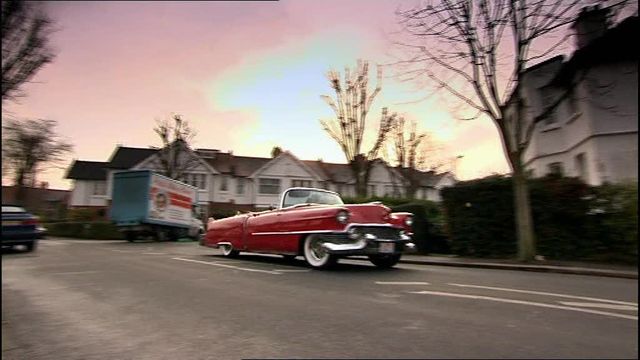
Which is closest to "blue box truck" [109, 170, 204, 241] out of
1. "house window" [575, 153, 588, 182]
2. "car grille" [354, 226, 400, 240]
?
"car grille" [354, 226, 400, 240]

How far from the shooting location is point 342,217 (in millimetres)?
7789

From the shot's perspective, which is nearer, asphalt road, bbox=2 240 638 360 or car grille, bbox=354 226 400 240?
asphalt road, bbox=2 240 638 360

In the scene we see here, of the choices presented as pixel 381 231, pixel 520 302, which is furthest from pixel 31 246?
pixel 381 231

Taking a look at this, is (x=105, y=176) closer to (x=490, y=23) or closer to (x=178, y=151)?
(x=178, y=151)

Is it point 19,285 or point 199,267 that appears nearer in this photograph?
point 19,285

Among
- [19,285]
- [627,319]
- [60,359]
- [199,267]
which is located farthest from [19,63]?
[199,267]

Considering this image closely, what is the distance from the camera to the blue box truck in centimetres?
Result: 2223

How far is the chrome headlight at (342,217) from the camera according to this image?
25.5ft

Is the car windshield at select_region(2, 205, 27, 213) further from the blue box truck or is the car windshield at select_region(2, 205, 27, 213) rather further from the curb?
the blue box truck

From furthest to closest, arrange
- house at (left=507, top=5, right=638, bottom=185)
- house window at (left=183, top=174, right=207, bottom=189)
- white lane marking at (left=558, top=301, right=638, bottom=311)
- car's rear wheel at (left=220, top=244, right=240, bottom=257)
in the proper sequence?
house window at (left=183, top=174, right=207, bottom=189)
car's rear wheel at (left=220, top=244, right=240, bottom=257)
white lane marking at (left=558, top=301, right=638, bottom=311)
house at (left=507, top=5, right=638, bottom=185)

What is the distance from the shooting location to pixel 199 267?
360 inches

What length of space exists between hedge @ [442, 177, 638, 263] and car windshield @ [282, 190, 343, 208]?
3778 mm

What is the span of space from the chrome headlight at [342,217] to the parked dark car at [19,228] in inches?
235

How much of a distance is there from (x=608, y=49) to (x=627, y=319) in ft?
6.22
